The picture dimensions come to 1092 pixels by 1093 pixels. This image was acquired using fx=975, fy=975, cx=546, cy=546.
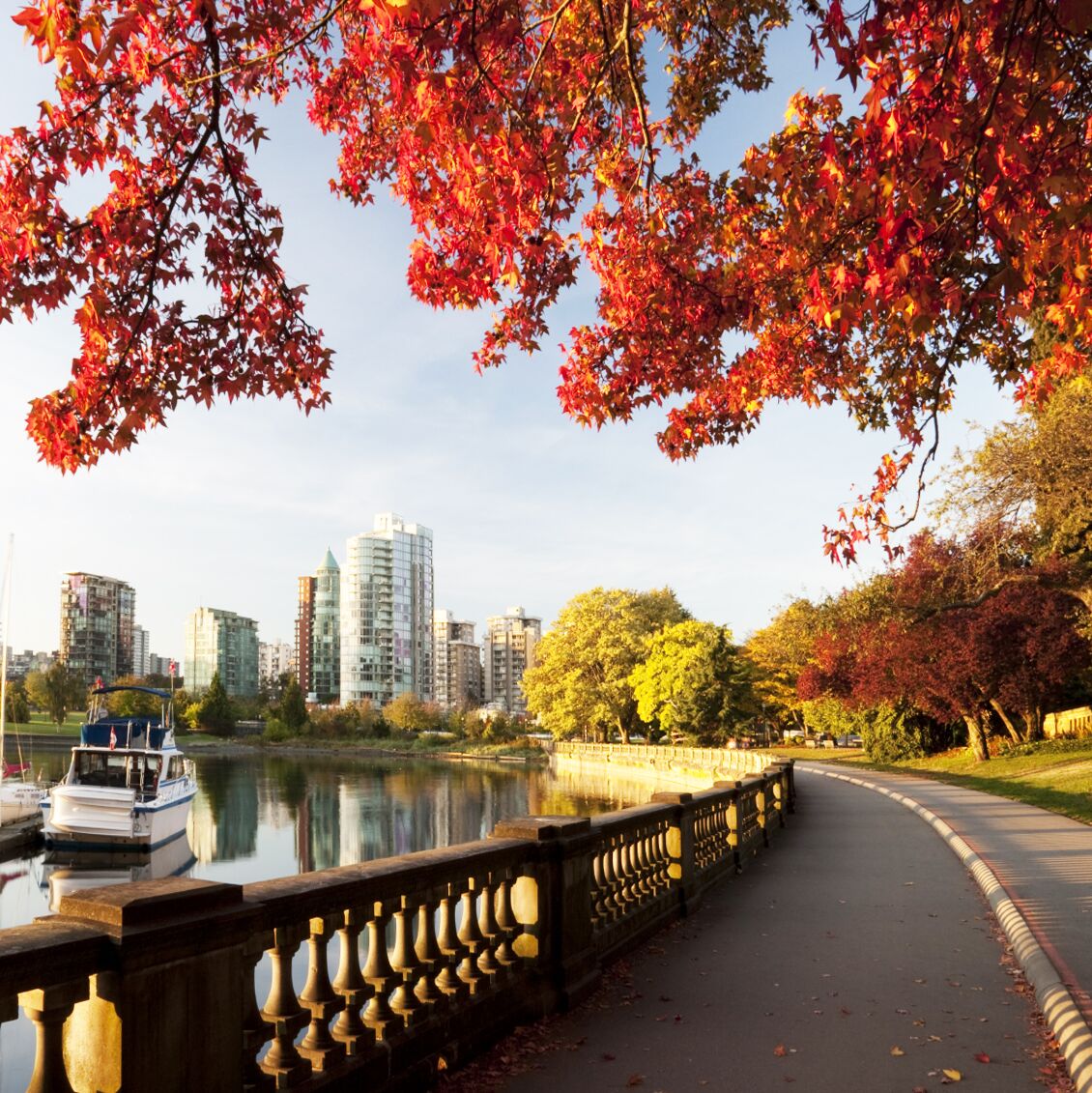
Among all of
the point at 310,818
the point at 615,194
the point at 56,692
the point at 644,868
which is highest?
the point at 615,194

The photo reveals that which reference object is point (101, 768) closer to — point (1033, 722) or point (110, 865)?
point (110, 865)

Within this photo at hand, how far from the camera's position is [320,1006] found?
440 cm

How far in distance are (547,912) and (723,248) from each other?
6.11 m

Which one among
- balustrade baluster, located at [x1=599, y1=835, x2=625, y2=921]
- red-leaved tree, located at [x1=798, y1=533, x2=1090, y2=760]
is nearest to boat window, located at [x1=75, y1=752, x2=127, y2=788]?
red-leaved tree, located at [x1=798, y1=533, x2=1090, y2=760]

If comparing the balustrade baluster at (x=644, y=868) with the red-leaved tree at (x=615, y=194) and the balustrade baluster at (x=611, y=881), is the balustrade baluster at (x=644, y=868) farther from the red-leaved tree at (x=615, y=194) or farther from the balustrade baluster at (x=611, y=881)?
the red-leaved tree at (x=615, y=194)

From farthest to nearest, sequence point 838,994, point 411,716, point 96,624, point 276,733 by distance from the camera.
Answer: point 96,624 < point 411,716 < point 276,733 < point 838,994

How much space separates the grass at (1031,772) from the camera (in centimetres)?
2186

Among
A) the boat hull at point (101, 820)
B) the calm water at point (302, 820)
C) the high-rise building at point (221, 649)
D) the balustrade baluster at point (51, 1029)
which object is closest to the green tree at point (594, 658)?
the calm water at point (302, 820)

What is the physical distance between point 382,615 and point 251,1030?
603 feet

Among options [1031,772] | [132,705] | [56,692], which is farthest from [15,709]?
[1031,772]

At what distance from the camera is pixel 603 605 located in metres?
76.8

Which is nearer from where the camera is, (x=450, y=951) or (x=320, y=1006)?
(x=320, y=1006)

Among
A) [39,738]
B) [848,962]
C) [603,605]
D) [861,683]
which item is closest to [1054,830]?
[848,962]

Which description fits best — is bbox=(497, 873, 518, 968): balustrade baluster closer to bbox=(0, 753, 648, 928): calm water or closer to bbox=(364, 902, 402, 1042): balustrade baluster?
bbox=(364, 902, 402, 1042): balustrade baluster
